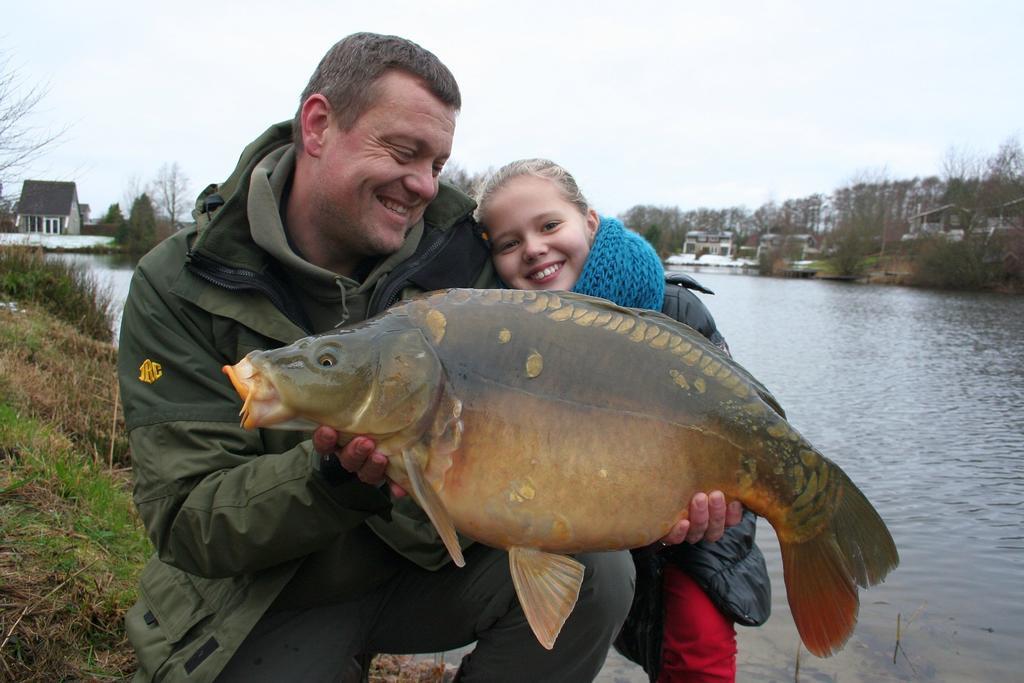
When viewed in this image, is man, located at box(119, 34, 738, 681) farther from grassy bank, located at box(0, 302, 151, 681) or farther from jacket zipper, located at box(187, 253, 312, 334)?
grassy bank, located at box(0, 302, 151, 681)

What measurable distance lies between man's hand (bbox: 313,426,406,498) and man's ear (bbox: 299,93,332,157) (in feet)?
3.92

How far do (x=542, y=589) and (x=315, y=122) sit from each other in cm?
168

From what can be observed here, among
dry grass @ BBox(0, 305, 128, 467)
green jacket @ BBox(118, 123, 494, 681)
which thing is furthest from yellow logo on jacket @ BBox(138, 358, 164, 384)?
dry grass @ BBox(0, 305, 128, 467)

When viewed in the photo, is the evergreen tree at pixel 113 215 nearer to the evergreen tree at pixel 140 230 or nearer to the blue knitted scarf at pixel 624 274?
the evergreen tree at pixel 140 230

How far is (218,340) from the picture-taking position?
2.29 metres

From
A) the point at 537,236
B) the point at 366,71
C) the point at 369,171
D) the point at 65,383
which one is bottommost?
the point at 65,383

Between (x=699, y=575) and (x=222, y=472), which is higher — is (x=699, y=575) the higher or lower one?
the lower one

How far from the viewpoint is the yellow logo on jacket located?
2.21 meters

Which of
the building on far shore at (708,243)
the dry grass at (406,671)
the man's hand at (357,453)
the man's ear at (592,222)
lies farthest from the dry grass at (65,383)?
the building on far shore at (708,243)

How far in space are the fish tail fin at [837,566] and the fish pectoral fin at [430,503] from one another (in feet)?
3.05

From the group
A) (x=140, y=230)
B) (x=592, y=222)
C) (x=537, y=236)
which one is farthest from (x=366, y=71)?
(x=140, y=230)

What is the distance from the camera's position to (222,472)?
2105 millimetres

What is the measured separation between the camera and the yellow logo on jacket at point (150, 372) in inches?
87.0

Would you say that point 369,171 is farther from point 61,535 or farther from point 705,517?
point 61,535
